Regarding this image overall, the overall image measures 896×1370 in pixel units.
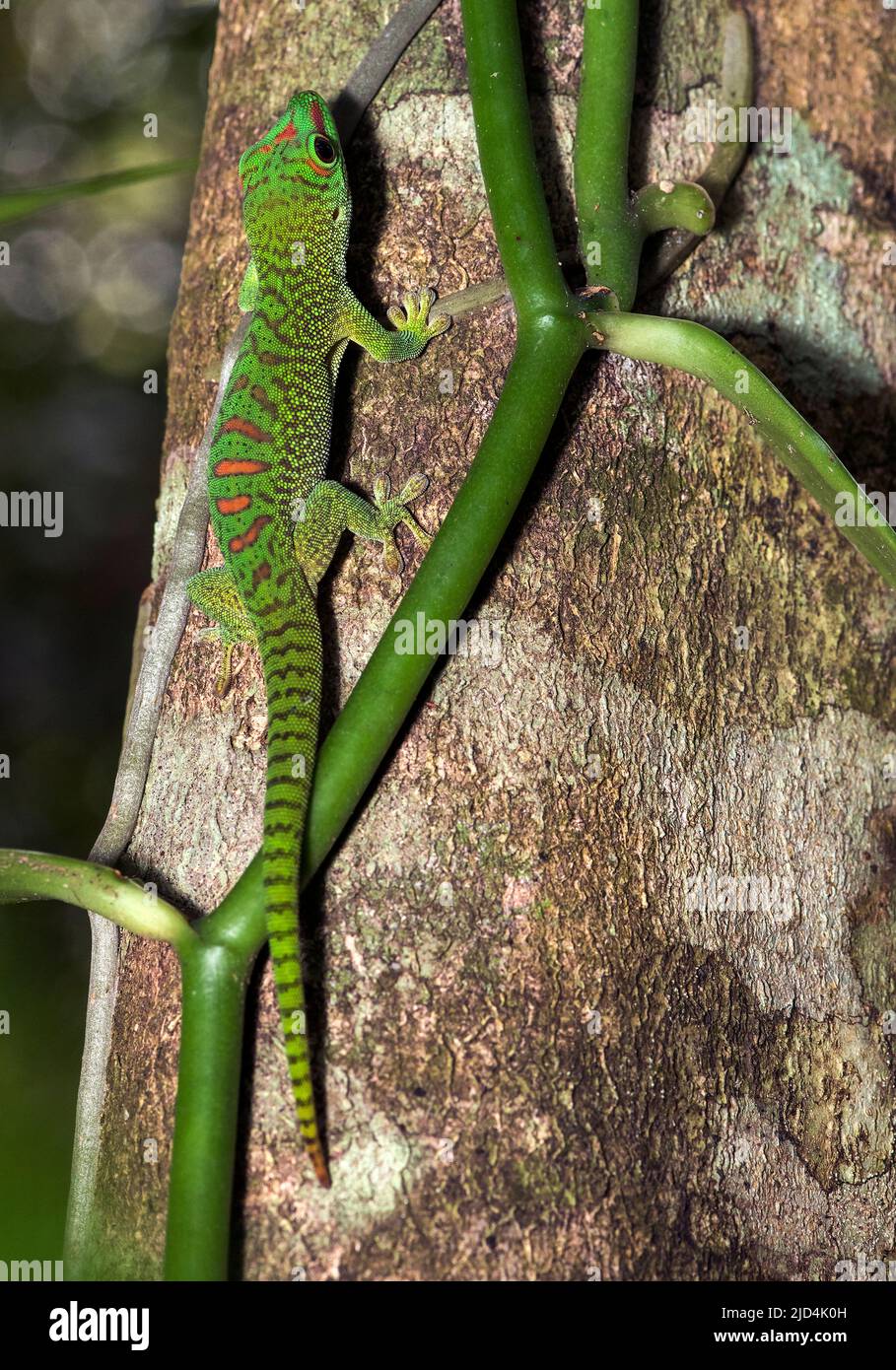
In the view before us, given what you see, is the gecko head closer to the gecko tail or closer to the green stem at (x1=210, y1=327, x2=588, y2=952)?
the green stem at (x1=210, y1=327, x2=588, y2=952)

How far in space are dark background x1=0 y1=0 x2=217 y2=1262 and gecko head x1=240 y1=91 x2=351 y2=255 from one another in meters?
2.19

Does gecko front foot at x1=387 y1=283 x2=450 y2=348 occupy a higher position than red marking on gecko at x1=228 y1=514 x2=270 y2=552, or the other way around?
gecko front foot at x1=387 y1=283 x2=450 y2=348

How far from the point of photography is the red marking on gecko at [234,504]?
2.18 meters

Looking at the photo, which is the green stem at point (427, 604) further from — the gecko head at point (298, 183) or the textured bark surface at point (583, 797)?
the gecko head at point (298, 183)

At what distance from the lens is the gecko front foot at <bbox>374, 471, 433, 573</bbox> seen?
6.13ft

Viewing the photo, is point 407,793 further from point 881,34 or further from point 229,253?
point 881,34

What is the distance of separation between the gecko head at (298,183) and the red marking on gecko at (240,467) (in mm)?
515

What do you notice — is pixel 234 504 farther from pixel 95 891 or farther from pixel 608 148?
pixel 608 148

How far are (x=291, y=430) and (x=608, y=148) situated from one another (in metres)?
0.82

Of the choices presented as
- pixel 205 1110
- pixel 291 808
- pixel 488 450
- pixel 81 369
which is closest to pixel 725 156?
pixel 488 450

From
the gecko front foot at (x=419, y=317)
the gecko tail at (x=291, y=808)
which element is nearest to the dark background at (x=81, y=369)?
the gecko tail at (x=291, y=808)

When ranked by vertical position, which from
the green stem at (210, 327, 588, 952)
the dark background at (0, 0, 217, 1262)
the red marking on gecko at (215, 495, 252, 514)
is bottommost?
the green stem at (210, 327, 588, 952)

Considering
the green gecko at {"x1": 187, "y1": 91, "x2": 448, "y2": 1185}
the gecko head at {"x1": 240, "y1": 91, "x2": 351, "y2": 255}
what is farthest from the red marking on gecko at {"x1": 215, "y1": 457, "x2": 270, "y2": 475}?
the gecko head at {"x1": 240, "y1": 91, "x2": 351, "y2": 255}

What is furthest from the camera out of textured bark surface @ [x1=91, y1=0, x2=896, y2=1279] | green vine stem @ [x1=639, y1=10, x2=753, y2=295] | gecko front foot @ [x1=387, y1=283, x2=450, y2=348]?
green vine stem @ [x1=639, y1=10, x2=753, y2=295]
